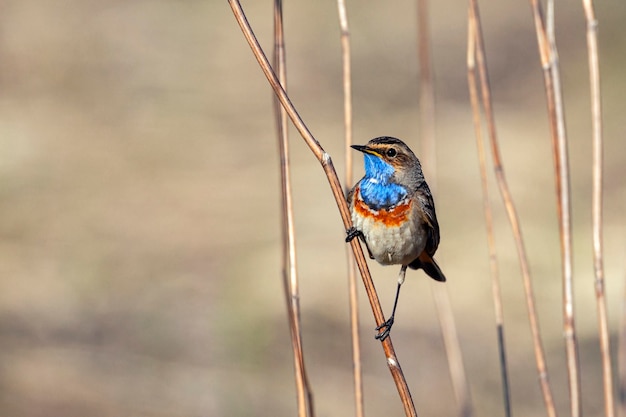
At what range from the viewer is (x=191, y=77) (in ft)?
38.9

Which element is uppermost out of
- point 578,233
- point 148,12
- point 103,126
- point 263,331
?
point 148,12

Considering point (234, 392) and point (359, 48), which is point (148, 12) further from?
point (234, 392)

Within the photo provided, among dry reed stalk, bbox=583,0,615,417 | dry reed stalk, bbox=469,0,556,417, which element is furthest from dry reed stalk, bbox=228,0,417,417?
dry reed stalk, bbox=583,0,615,417

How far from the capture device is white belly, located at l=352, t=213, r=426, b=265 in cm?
422

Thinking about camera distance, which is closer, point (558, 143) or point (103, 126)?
point (558, 143)

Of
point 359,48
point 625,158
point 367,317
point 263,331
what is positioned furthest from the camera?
point 359,48

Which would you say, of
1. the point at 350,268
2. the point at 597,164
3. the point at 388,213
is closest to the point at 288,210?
the point at 350,268

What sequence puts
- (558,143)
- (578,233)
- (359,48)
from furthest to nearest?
1. (359,48)
2. (578,233)
3. (558,143)

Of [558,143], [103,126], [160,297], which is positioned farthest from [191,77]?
[558,143]

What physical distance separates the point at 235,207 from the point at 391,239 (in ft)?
17.8

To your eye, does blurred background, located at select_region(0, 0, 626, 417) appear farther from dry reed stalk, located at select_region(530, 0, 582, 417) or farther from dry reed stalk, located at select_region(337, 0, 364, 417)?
dry reed stalk, located at select_region(530, 0, 582, 417)

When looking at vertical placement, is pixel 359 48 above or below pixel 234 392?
above

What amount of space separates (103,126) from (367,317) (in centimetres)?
445

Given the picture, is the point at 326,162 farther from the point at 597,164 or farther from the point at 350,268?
the point at 597,164
